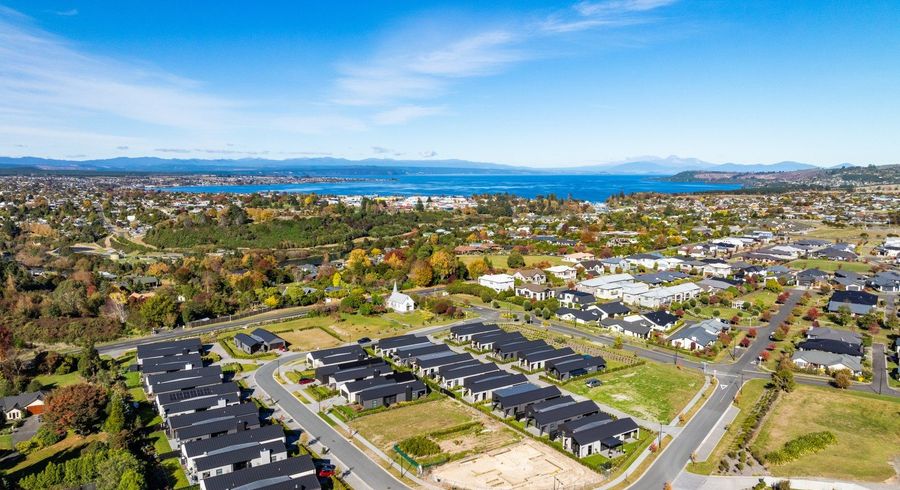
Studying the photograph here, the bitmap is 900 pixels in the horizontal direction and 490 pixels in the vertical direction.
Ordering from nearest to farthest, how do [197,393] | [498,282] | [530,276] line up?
[197,393], [498,282], [530,276]

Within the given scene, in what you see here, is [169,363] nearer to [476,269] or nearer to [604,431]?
[604,431]

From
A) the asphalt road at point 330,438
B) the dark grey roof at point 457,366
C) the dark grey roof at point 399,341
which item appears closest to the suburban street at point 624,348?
the asphalt road at point 330,438

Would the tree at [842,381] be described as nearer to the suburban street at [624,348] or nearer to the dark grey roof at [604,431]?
the suburban street at [624,348]

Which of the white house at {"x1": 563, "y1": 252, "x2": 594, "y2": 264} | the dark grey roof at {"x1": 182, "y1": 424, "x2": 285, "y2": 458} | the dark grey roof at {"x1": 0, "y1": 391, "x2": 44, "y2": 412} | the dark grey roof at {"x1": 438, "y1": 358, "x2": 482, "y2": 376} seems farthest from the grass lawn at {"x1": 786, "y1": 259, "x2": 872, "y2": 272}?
the dark grey roof at {"x1": 0, "y1": 391, "x2": 44, "y2": 412}

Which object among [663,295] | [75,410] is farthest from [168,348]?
[663,295]

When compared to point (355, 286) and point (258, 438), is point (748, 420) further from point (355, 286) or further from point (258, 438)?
point (355, 286)
